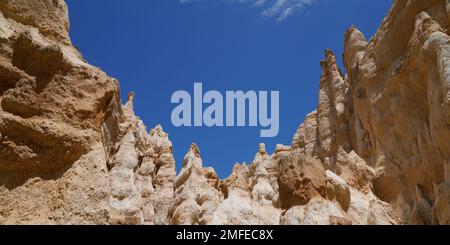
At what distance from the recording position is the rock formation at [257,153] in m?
4.46

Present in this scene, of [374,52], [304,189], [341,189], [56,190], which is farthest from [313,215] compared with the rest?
[374,52]

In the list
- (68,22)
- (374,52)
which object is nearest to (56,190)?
(68,22)

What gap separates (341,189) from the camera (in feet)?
35.7

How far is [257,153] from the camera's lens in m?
35.3

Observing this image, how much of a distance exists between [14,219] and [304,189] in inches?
261

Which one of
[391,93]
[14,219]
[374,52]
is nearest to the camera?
[14,219]

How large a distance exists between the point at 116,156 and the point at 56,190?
19.7 metres

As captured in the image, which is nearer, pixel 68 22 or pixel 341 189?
pixel 68 22

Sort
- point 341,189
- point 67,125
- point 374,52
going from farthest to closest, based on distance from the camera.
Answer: point 374,52 < point 341,189 < point 67,125

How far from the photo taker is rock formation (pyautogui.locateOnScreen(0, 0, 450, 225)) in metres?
4.46

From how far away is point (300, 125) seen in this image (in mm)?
39812
